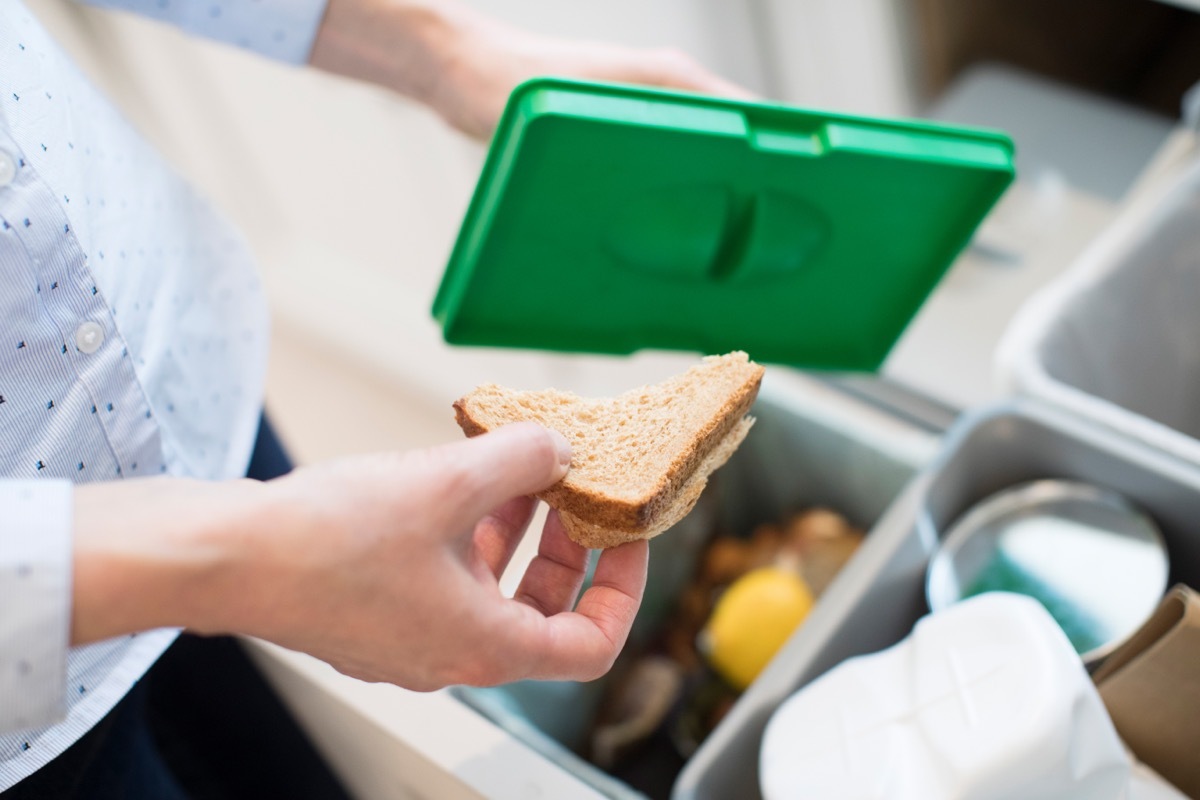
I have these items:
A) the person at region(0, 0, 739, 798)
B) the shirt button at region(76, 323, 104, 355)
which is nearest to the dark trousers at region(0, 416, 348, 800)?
the person at region(0, 0, 739, 798)

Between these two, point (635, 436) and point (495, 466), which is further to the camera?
point (635, 436)

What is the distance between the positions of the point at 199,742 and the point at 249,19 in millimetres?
579

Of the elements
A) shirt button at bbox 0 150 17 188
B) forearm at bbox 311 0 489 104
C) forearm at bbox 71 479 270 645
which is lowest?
forearm at bbox 71 479 270 645

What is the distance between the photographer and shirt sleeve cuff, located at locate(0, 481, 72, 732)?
33 cm

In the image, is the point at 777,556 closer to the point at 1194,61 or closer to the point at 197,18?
the point at 197,18

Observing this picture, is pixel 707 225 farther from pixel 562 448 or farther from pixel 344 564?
pixel 344 564

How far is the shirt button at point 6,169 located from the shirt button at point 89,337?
0.08 m

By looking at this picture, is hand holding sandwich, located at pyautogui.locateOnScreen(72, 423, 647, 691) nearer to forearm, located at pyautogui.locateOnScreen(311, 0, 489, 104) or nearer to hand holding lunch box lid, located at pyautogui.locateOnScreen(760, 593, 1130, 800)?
hand holding lunch box lid, located at pyautogui.locateOnScreen(760, 593, 1130, 800)

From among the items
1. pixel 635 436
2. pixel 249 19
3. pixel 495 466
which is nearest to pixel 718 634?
pixel 635 436

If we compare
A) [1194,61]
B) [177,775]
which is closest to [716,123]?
[177,775]

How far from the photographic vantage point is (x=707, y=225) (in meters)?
0.58

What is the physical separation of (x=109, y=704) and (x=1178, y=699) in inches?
21.1

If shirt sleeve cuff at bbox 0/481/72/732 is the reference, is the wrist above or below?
above

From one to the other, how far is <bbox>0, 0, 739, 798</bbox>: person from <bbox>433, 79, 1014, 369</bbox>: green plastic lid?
92mm
